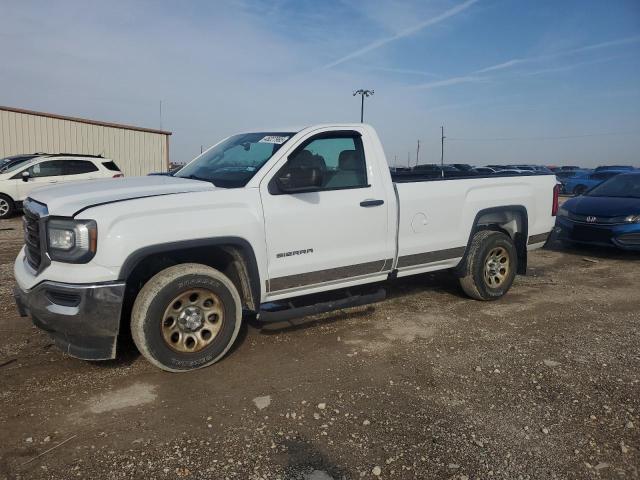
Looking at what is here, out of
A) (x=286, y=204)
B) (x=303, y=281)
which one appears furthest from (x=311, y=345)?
(x=286, y=204)

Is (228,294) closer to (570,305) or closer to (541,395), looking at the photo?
(541,395)

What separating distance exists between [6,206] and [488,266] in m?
12.5

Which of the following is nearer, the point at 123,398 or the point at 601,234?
the point at 123,398

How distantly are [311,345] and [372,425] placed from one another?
1.36 m

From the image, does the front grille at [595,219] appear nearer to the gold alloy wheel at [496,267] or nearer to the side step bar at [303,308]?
the gold alloy wheel at [496,267]

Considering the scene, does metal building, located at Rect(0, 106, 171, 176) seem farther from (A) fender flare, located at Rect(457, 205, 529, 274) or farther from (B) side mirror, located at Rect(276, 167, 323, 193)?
(A) fender flare, located at Rect(457, 205, 529, 274)

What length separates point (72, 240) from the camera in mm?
3170

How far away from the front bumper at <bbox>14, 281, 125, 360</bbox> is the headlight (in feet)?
0.63

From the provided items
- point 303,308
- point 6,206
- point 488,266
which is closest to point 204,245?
point 303,308

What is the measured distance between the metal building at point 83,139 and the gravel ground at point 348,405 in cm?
1872

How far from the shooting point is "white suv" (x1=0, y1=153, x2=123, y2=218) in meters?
12.5

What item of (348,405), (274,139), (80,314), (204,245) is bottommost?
(348,405)

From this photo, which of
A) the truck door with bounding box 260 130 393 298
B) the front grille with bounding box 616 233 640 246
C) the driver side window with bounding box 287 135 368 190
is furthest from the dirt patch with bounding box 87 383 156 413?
the front grille with bounding box 616 233 640 246

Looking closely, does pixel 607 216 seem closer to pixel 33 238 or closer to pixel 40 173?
pixel 33 238
